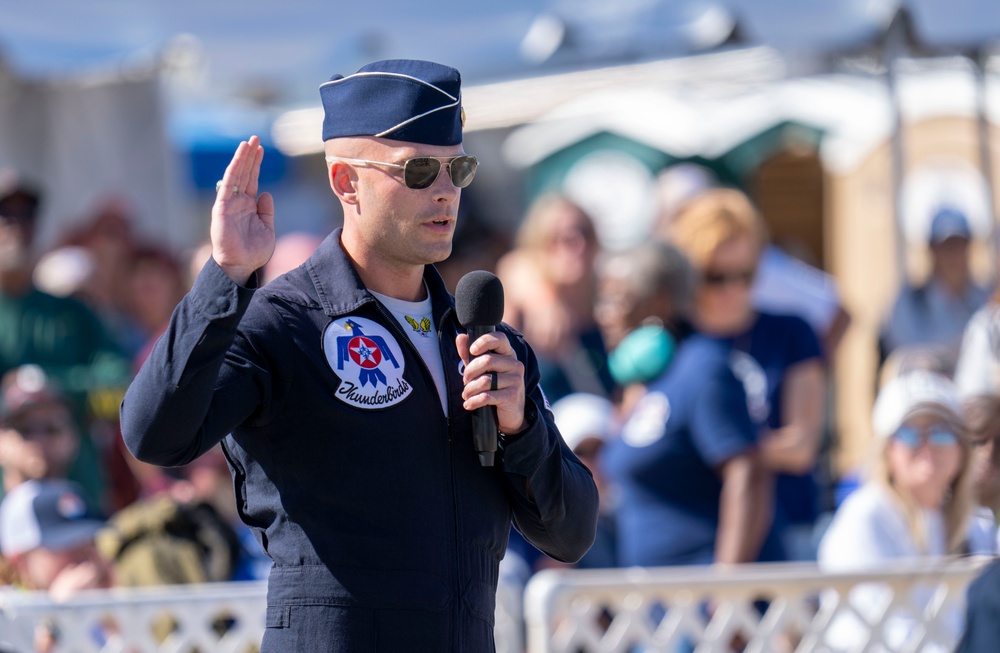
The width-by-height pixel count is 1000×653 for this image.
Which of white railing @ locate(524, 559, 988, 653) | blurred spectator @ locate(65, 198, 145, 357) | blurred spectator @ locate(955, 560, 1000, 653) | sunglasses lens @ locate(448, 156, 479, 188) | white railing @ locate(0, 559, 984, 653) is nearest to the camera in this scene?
sunglasses lens @ locate(448, 156, 479, 188)

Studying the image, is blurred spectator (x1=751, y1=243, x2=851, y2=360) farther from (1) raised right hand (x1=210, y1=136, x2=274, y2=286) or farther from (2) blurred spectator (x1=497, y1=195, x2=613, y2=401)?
(1) raised right hand (x1=210, y1=136, x2=274, y2=286)

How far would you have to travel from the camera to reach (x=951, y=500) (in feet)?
15.6

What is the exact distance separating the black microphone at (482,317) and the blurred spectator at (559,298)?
11.3 feet

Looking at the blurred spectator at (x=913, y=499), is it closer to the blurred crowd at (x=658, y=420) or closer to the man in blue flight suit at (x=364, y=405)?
the blurred crowd at (x=658, y=420)

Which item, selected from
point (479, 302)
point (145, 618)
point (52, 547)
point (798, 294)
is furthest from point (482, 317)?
point (798, 294)

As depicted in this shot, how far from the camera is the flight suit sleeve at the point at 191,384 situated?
211cm

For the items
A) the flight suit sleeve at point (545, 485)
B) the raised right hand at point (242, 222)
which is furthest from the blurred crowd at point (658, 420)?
the raised right hand at point (242, 222)

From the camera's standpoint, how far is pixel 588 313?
6.28m

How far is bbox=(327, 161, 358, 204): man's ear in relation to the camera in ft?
7.98

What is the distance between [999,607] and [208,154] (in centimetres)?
886

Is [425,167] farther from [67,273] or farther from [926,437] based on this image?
[67,273]

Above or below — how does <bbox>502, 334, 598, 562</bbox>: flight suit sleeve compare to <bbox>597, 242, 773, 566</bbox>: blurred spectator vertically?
above

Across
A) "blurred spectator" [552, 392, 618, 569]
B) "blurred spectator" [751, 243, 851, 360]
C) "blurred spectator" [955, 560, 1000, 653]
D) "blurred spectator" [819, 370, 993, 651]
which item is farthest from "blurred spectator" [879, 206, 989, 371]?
"blurred spectator" [955, 560, 1000, 653]

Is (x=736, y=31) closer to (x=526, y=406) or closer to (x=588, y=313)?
(x=588, y=313)
